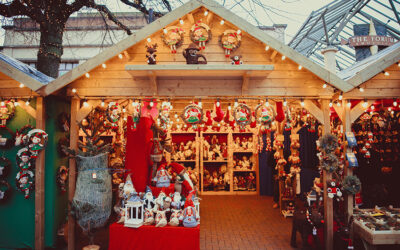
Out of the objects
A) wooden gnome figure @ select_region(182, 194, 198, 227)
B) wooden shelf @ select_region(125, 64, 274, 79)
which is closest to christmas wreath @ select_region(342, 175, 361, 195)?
wooden shelf @ select_region(125, 64, 274, 79)

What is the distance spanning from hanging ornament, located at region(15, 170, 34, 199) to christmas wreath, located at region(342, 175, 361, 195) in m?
5.36

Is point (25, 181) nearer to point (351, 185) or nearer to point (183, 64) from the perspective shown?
point (183, 64)

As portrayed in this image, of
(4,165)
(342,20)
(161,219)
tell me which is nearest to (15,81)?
(4,165)

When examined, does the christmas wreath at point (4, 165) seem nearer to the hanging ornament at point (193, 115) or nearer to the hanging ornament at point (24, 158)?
the hanging ornament at point (24, 158)

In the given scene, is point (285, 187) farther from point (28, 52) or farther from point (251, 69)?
point (28, 52)

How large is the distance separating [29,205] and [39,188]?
1.79ft

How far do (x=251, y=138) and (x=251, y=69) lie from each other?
16.9 feet

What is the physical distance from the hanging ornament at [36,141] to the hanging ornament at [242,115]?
322cm

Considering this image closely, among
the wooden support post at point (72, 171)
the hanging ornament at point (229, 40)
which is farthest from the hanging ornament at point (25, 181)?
Answer: the hanging ornament at point (229, 40)

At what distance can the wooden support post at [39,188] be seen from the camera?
13.3 feet

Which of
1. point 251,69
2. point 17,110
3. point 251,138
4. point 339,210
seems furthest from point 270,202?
point 17,110

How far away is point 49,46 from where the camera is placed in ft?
20.8

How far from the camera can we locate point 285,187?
6203 millimetres

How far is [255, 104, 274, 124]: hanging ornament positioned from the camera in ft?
13.6
